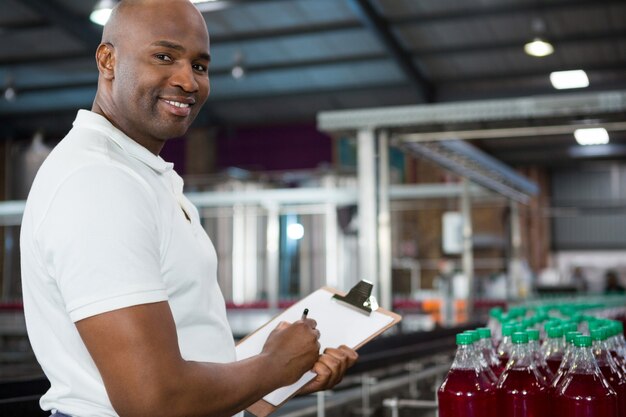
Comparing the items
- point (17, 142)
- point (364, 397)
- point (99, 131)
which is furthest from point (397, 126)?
point (17, 142)

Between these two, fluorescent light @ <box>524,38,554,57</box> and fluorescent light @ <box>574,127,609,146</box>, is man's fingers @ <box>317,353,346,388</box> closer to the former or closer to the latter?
fluorescent light @ <box>574,127,609,146</box>

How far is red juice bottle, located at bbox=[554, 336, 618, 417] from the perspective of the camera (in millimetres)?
1234

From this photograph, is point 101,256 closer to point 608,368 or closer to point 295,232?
point 608,368

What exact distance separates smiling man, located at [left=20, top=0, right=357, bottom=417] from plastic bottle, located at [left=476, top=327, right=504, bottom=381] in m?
0.23

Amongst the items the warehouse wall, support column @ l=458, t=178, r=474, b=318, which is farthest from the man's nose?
the warehouse wall

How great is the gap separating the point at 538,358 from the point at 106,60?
0.86m

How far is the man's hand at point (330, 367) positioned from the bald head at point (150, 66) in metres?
0.40

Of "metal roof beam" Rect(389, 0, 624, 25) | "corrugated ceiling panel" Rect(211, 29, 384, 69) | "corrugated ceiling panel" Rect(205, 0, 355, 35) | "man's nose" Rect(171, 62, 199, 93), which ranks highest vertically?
"corrugated ceiling panel" Rect(205, 0, 355, 35)

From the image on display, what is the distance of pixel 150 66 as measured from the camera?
3.67 feet

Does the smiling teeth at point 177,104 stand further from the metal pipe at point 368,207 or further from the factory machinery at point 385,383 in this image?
the metal pipe at point 368,207

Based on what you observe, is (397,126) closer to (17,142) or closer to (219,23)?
(219,23)

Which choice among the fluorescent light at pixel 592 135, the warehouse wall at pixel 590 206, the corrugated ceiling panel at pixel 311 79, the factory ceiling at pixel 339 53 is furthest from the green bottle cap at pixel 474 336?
the warehouse wall at pixel 590 206

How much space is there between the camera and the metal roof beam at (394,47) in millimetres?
10242

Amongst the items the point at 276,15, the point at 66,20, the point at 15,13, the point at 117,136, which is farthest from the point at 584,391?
the point at 15,13
